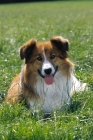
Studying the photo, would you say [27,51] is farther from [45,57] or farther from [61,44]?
[61,44]

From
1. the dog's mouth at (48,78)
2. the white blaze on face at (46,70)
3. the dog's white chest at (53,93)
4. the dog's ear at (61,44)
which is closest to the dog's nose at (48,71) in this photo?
the white blaze on face at (46,70)

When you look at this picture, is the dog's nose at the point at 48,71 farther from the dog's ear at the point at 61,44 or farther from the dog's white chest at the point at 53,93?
the dog's ear at the point at 61,44

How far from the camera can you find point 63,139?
4480mm

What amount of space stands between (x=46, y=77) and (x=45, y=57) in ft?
1.12

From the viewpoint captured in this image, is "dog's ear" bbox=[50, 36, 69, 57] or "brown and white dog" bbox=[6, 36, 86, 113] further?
"dog's ear" bbox=[50, 36, 69, 57]

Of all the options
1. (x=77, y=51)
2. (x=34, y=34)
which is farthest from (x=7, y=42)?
(x=77, y=51)

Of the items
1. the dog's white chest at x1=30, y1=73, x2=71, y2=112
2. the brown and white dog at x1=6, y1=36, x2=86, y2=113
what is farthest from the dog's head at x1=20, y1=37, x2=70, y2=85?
the dog's white chest at x1=30, y1=73, x2=71, y2=112

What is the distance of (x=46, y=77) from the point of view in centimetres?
611

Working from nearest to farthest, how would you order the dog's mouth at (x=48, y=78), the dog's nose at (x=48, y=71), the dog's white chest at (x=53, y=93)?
the dog's nose at (x=48, y=71)
the dog's mouth at (x=48, y=78)
the dog's white chest at (x=53, y=93)

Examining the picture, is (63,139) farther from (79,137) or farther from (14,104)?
(14,104)

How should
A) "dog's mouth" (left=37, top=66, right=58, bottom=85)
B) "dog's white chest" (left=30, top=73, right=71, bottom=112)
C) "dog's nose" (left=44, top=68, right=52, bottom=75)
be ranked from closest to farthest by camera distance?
"dog's nose" (left=44, top=68, right=52, bottom=75)
"dog's mouth" (left=37, top=66, right=58, bottom=85)
"dog's white chest" (left=30, top=73, right=71, bottom=112)

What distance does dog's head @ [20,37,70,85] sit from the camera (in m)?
6.11

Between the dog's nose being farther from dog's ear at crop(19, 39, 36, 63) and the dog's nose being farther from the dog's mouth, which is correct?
dog's ear at crop(19, 39, 36, 63)

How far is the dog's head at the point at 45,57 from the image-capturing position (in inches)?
241
